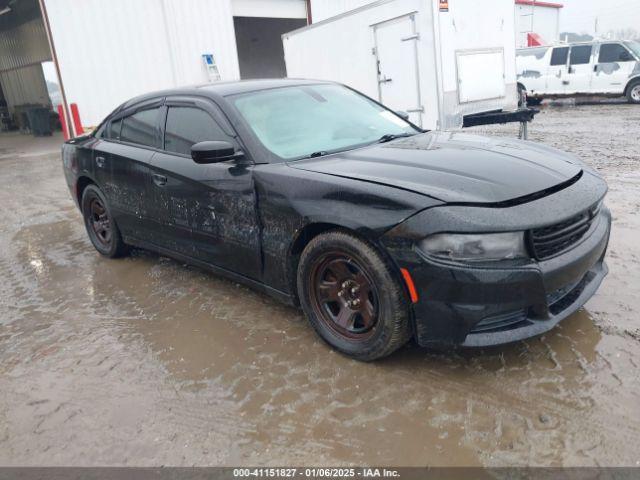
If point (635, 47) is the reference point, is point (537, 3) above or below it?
above

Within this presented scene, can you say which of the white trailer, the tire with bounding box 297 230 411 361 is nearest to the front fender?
the tire with bounding box 297 230 411 361

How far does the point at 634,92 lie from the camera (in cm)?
1335

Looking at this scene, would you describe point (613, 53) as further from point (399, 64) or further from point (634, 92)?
point (399, 64)

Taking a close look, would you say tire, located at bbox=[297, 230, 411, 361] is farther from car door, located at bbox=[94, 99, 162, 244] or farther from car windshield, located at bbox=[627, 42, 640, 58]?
car windshield, located at bbox=[627, 42, 640, 58]

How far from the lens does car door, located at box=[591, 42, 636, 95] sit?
13.2 metres

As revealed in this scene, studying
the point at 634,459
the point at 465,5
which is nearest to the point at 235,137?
the point at 634,459

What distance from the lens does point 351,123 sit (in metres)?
3.62

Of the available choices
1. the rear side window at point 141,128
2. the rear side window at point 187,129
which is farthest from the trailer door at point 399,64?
the rear side window at point 187,129

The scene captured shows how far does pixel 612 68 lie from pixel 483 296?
1385cm

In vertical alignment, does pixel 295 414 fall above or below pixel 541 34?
below

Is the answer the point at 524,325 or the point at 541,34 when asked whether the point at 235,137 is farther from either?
Result: the point at 541,34

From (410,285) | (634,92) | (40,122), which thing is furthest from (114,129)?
(40,122)

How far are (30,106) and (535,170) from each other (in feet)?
90.1

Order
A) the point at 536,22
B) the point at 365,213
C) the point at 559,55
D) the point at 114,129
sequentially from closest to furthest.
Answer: the point at 365,213 → the point at 114,129 → the point at 559,55 → the point at 536,22
